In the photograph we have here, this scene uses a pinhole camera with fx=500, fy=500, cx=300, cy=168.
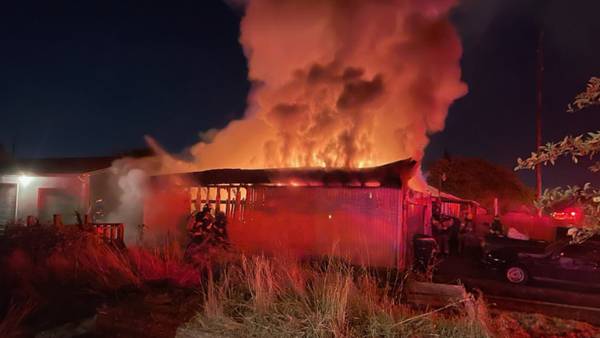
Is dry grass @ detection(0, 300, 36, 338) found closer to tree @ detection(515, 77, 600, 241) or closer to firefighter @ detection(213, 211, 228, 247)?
firefighter @ detection(213, 211, 228, 247)

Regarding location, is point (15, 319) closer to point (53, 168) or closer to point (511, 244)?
point (511, 244)

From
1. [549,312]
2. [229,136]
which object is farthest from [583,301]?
[229,136]

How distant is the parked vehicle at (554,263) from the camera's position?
11.8m

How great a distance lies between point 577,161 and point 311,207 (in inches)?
428

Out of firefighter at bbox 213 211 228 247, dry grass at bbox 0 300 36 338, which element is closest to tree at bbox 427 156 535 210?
firefighter at bbox 213 211 228 247

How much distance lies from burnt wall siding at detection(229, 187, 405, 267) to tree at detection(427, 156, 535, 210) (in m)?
32.2

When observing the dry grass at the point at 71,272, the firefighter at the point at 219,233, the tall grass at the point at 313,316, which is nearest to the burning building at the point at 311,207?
the firefighter at the point at 219,233

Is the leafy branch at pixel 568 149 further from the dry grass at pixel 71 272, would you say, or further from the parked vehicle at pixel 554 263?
the parked vehicle at pixel 554 263

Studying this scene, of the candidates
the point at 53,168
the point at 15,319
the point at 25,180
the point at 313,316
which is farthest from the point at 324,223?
the point at 25,180

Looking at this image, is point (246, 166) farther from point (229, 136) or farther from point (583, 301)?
point (583, 301)

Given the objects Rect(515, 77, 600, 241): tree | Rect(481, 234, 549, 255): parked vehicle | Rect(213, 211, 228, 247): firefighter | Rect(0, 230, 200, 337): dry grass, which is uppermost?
Rect(515, 77, 600, 241): tree

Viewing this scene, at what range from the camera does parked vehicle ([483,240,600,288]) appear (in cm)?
1180

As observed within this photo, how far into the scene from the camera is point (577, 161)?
306 centimetres

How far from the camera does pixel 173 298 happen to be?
6473mm
